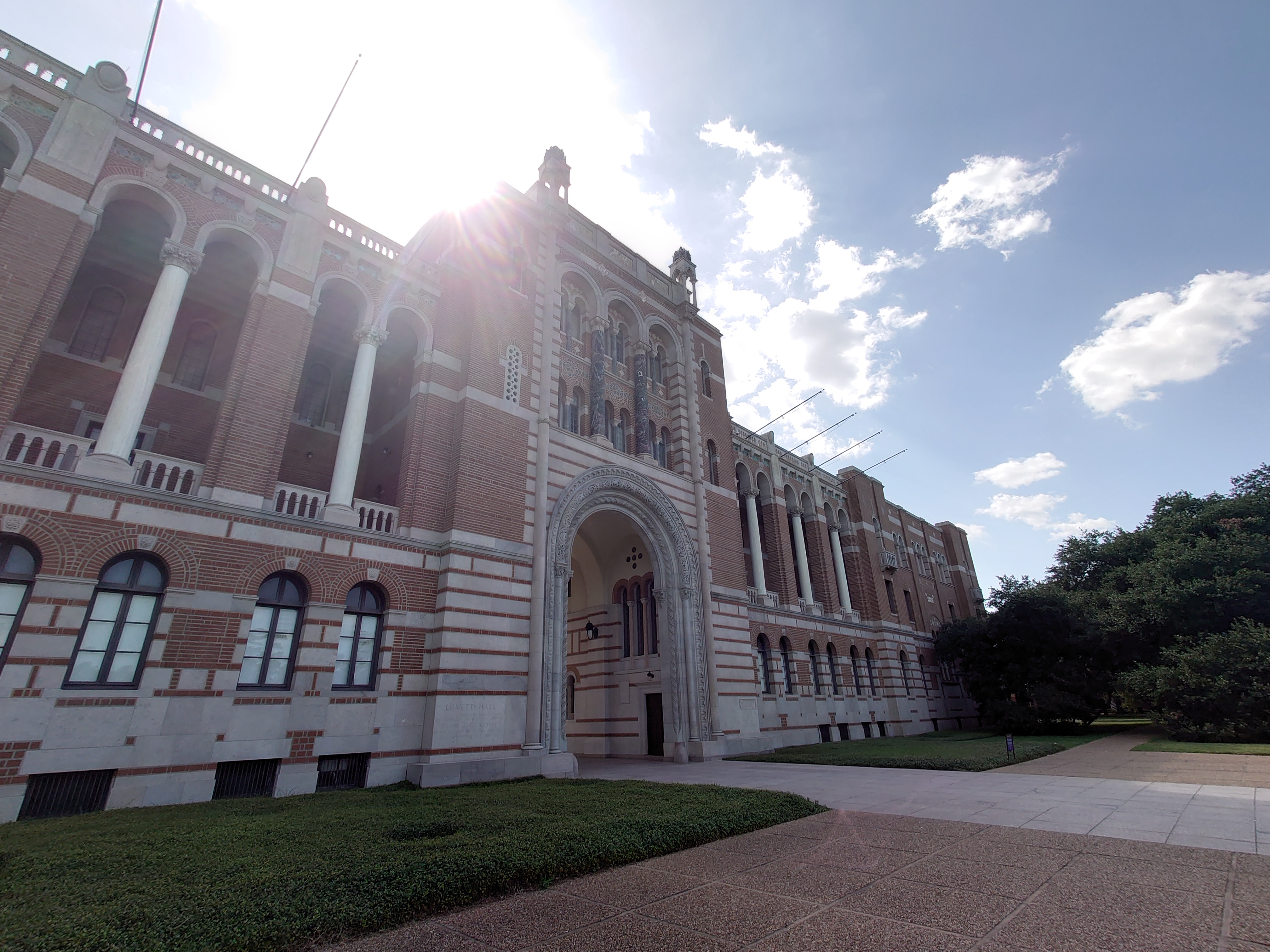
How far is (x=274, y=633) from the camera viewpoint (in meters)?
13.3

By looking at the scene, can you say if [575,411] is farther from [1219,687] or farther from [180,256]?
[1219,687]

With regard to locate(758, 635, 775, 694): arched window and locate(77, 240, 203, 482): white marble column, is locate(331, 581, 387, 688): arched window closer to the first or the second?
locate(77, 240, 203, 482): white marble column

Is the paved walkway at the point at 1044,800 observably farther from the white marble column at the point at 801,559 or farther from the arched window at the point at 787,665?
the white marble column at the point at 801,559

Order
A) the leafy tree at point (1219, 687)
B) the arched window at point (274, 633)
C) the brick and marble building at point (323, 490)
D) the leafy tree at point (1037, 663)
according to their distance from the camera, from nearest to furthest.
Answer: the brick and marble building at point (323, 490)
the arched window at point (274, 633)
the leafy tree at point (1219, 687)
the leafy tree at point (1037, 663)

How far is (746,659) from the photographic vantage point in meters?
23.5

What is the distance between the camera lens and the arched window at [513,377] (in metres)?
18.9

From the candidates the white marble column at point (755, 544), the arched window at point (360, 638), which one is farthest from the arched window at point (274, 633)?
the white marble column at point (755, 544)

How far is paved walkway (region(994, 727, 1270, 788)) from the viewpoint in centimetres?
1221

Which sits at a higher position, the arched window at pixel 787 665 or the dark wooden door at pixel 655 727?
the arched window at pixel 787 665

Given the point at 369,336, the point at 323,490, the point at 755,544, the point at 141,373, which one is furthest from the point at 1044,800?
the point at 755,544

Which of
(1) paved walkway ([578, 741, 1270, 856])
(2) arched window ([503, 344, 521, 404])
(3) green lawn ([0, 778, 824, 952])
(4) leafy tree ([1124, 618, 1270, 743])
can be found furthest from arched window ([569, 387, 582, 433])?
(4) leafy tree ([1124, 618, 1270, 743])

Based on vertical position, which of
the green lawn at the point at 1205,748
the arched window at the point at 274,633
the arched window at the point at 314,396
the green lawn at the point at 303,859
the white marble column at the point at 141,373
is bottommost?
the green lawn at the point at 1205,748

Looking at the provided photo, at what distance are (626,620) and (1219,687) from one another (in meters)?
21.9

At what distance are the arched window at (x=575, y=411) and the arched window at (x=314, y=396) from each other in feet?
27.2
